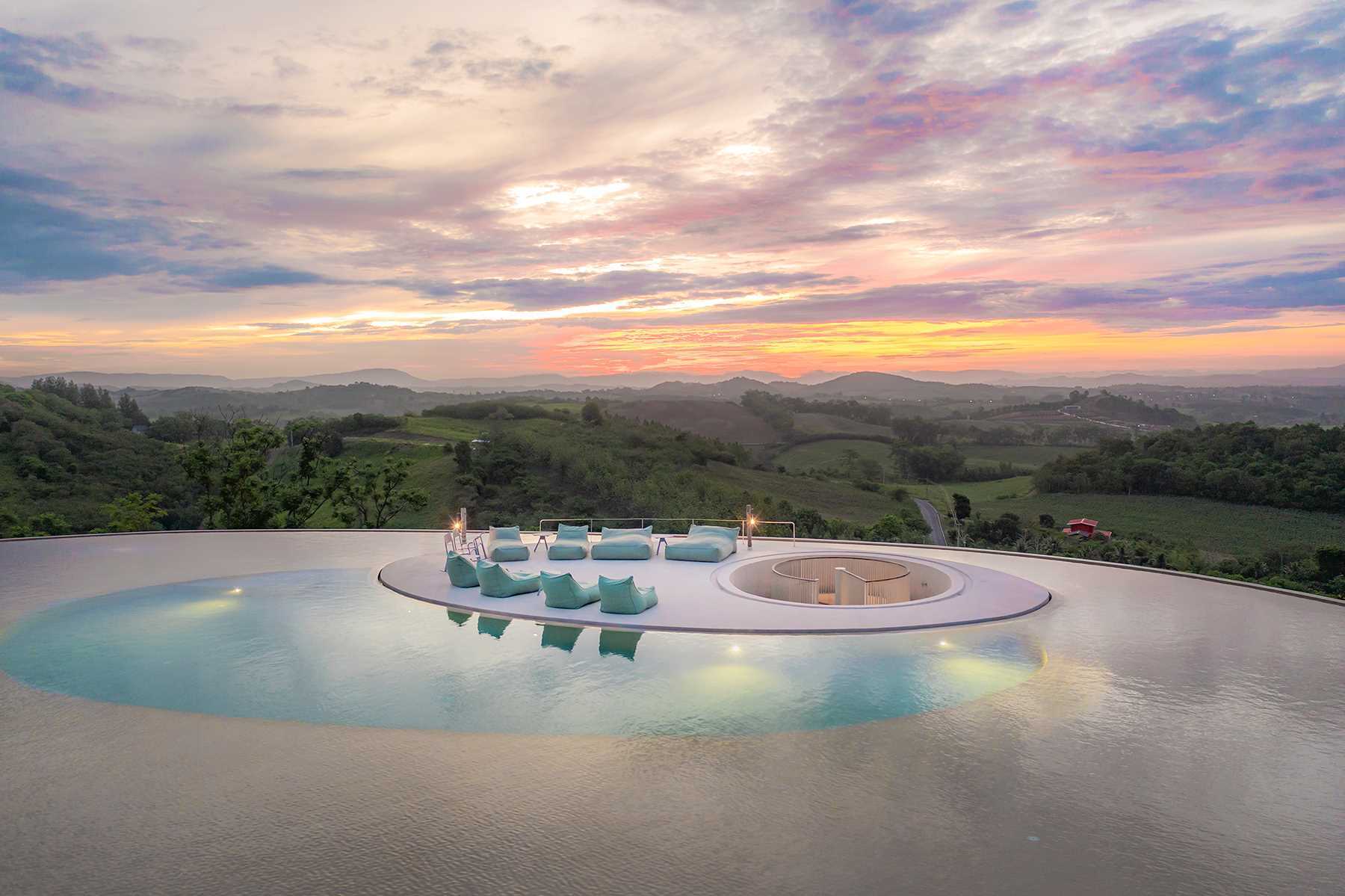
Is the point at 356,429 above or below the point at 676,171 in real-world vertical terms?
below

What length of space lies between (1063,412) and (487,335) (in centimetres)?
4010

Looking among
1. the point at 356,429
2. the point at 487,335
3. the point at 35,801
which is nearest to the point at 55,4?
the point at 487,335

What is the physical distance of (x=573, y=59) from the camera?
14141 millimetres

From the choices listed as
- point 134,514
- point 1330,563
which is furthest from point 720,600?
point 1330,563

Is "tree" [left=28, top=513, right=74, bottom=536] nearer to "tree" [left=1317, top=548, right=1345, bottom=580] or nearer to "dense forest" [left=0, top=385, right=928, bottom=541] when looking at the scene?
"dense forest" [left=0, top=385, right=928, bottom=541]

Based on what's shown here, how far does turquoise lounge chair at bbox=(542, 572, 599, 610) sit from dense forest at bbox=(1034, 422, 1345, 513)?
28.7 m

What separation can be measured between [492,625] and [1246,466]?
1197 inches

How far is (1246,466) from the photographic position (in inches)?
1110

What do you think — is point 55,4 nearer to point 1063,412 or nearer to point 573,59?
point 573,59

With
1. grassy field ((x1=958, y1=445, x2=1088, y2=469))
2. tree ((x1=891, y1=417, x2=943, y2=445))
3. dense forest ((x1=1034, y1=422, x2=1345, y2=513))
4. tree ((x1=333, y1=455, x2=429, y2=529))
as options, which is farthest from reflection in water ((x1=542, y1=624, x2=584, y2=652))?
tree ((x1=891, y1=417, x2=943, y2=445))

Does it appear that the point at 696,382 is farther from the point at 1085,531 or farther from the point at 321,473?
the point at 321,473

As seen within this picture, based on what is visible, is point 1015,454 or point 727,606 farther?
point 1015,454

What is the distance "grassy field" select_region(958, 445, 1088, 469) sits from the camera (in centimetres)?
4269

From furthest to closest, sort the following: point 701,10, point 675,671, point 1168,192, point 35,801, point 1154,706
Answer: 1. point 1168,192
2. point 701,10
3. point 675,671
4. point 1154,706
5. point 35,801
